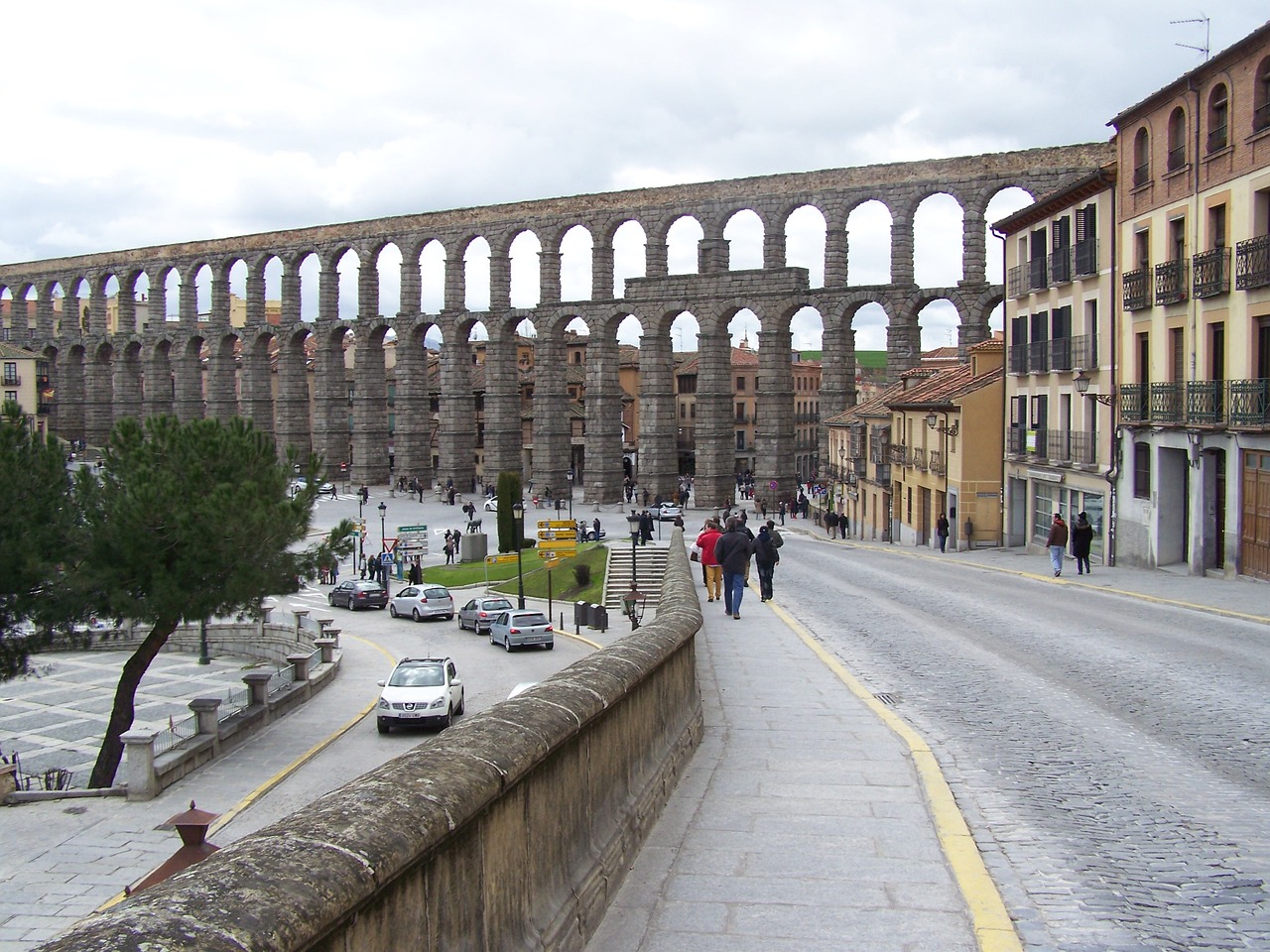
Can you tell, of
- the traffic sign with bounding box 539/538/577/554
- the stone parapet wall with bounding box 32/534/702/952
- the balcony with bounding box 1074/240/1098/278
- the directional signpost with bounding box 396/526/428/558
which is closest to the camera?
the stone parapet wall with bounding box 32/534/702/952

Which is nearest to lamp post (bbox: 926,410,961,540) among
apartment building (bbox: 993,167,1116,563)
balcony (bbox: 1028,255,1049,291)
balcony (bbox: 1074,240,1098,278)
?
apartment building (bbox: 993,167,1116,563)

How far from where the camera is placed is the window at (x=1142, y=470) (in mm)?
29283

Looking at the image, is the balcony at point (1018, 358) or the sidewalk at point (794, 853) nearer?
the sidewalk at point (794, 853)

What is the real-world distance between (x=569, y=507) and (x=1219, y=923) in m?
64.3

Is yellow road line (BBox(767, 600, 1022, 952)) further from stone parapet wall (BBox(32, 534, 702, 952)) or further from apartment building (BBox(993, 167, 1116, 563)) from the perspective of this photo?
apartment building (BBox(993, 167, 1116, 563))

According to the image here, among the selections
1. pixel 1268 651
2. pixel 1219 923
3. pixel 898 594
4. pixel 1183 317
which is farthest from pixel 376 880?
pixel 1183 317

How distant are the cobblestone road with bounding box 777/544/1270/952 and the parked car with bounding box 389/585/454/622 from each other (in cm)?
2561

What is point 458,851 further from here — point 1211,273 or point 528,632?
point 528,632

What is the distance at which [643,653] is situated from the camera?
7.84 metres

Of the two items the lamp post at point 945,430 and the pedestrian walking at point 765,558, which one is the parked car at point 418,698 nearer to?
the pedestrian walking at point 765,558

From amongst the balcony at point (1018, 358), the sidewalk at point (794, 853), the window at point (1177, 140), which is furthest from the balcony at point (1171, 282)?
the sidewalk at point (794, 853)

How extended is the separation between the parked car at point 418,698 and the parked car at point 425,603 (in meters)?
17.1

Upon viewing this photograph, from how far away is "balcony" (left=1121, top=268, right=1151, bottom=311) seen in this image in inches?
1153

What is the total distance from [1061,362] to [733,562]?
18.4m
